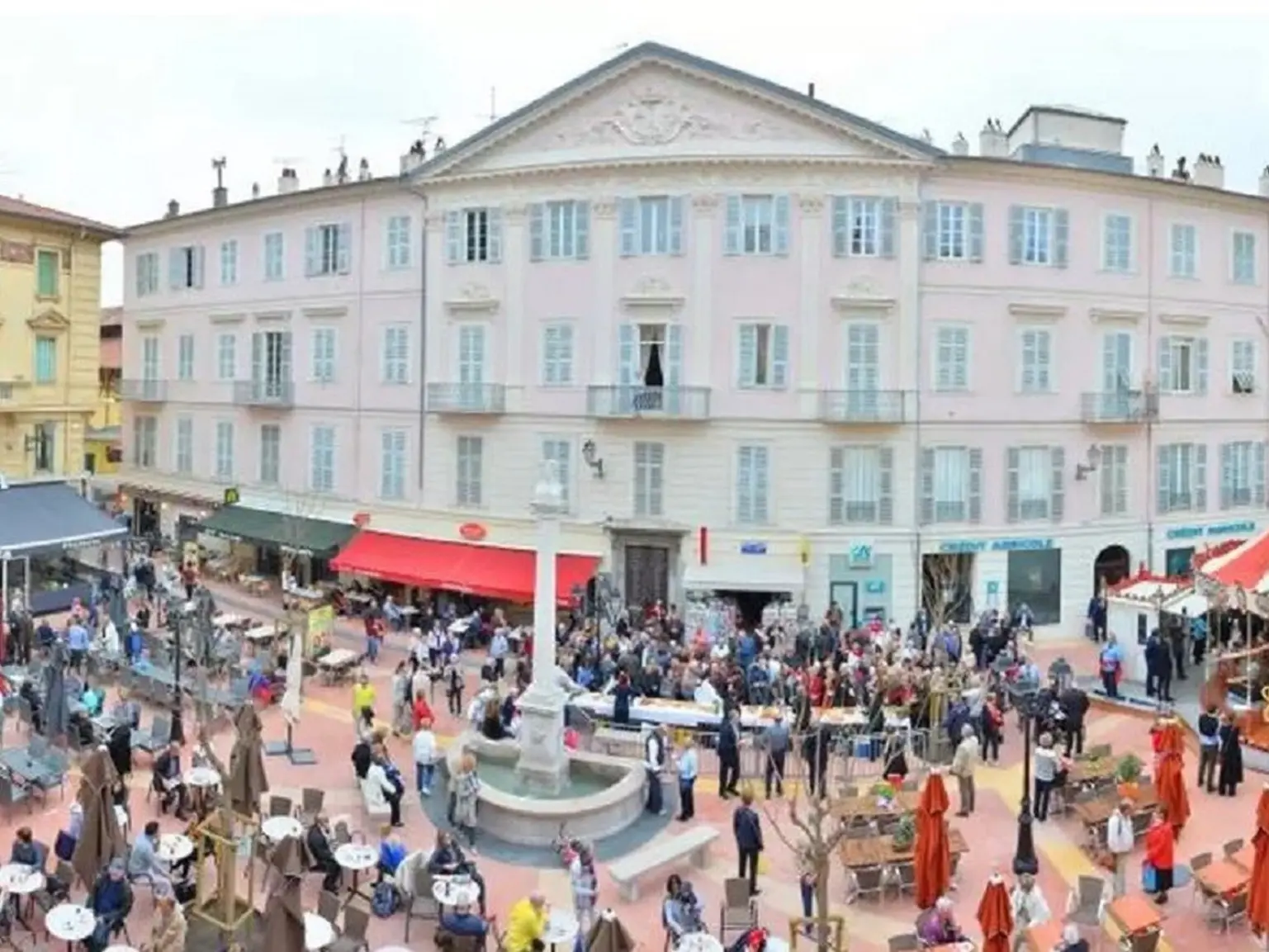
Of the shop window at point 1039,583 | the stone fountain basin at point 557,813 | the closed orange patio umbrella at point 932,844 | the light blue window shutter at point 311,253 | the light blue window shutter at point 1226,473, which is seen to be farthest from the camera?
the light blue window shutter at point 311,253

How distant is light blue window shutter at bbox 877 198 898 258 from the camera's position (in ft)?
102

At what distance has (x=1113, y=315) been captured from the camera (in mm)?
33219

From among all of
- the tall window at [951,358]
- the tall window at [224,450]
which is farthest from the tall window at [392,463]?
the tall window at [951,358]

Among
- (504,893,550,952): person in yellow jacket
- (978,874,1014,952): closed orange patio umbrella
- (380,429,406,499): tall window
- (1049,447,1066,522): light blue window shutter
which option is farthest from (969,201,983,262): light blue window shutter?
(504,893,550,952): person in yellow jacket

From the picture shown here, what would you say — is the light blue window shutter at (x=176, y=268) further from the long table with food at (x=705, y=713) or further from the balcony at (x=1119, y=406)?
the balcony at (x=1119, y=406)

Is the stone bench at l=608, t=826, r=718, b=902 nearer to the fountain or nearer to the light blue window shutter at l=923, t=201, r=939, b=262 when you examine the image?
the fountain

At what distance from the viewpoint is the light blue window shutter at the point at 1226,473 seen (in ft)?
117

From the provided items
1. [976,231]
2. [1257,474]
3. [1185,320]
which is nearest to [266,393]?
[976,231]

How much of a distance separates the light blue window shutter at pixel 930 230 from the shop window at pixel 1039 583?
8.06 m

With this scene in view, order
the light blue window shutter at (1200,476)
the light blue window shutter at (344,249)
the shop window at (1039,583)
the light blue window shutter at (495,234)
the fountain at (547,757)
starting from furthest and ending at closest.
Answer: the light blue window shutter at (344,249)
the light blue window shutter at (1200,476)
the light blue window shutter at (495,234)
the shop window at (1039,583)
the fountain at (547,757)

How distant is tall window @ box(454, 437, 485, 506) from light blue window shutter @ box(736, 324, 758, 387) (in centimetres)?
762

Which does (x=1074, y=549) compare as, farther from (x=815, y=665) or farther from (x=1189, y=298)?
(x=815, y=665)

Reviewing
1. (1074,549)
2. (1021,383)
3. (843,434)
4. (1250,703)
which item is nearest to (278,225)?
(843,434)

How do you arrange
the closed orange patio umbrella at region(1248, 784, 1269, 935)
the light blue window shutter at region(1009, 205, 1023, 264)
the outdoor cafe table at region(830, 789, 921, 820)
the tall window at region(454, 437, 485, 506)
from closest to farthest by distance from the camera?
the closed orange patio umbrella at region(1248, 784, 1269, 935)
the outdoor cafe table at region(830, 789, 921, 820)
the light blue window shutter at region(1009, 205, 1023, 264)
the tall window at region(454, 437, 485, 506)
